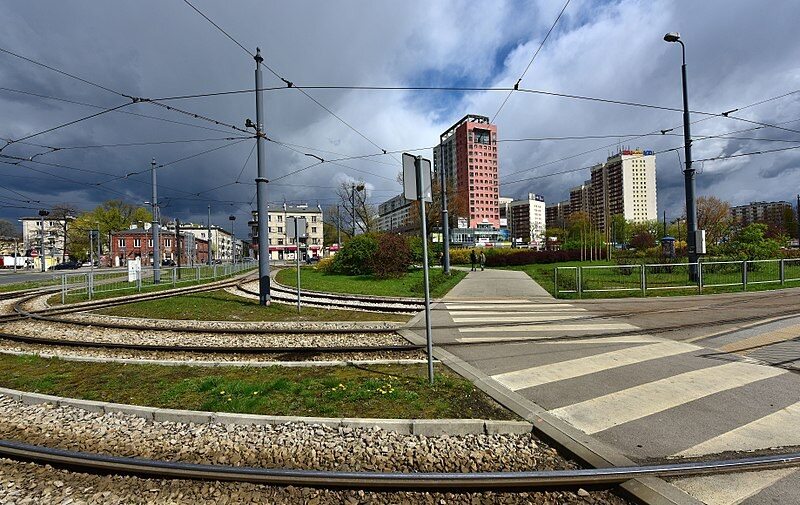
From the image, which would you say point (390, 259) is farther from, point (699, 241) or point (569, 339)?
point (569, 339)

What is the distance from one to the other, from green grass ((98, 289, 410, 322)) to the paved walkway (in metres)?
3.39

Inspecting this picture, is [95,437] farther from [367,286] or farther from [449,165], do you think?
[449,165]

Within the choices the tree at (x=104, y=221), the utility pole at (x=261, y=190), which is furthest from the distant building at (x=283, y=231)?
the utility pole at (x=261, y=190)

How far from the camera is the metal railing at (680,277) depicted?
594 inches

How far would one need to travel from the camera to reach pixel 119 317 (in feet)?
38.9

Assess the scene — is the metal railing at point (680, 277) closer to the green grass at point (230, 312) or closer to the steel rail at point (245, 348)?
the green grass at point (230, 312)

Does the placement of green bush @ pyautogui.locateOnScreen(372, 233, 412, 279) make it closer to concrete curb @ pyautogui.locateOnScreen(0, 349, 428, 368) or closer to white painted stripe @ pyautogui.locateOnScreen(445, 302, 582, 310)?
white painted stripe @ pyautogui.locateOnScreen(445, 302, 582, 310)

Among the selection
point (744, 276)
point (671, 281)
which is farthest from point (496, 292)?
point (744, 276)

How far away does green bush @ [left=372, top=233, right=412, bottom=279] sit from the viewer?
23.1 meters

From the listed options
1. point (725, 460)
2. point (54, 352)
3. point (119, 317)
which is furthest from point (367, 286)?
point (725, 460)

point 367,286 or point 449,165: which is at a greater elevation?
point 449,165

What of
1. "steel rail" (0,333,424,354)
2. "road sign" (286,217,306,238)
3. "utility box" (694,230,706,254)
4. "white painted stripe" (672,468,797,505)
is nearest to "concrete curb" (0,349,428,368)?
"steel rail" (0,333,424,354)

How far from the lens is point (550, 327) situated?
9141 mm

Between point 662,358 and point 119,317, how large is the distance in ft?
46.7
